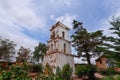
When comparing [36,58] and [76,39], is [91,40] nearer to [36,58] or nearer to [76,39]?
[76,39]

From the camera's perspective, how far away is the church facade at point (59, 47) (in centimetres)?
2112

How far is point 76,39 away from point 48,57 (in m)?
4.61

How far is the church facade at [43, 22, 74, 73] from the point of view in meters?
21.1

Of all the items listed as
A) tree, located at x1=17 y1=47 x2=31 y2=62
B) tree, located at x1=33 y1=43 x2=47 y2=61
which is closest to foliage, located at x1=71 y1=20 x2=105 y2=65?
tree, located at x1=17 y1=47 x2=31 y2=62

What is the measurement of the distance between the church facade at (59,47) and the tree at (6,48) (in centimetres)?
511

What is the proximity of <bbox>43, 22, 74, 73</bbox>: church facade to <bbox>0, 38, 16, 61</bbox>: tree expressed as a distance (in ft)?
16.8

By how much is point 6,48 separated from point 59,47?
7.69 meters

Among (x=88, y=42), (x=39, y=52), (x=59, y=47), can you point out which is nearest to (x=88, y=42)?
(x=88, y=42)

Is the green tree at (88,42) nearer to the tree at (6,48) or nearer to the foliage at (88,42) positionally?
the foliage at (88,42)

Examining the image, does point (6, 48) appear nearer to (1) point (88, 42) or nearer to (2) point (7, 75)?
(1) point (88, 42)

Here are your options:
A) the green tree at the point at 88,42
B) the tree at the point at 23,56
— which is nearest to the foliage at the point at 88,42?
the green tree at the point at 88,42

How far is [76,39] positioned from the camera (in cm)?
2239

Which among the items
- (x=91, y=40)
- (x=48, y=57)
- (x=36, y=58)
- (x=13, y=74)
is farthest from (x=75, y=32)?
(x=13, y=74)

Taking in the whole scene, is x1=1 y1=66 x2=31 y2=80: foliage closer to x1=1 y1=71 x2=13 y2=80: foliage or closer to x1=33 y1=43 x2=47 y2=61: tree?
x1=1 y1=71 x2=13 y2=80: foliage
